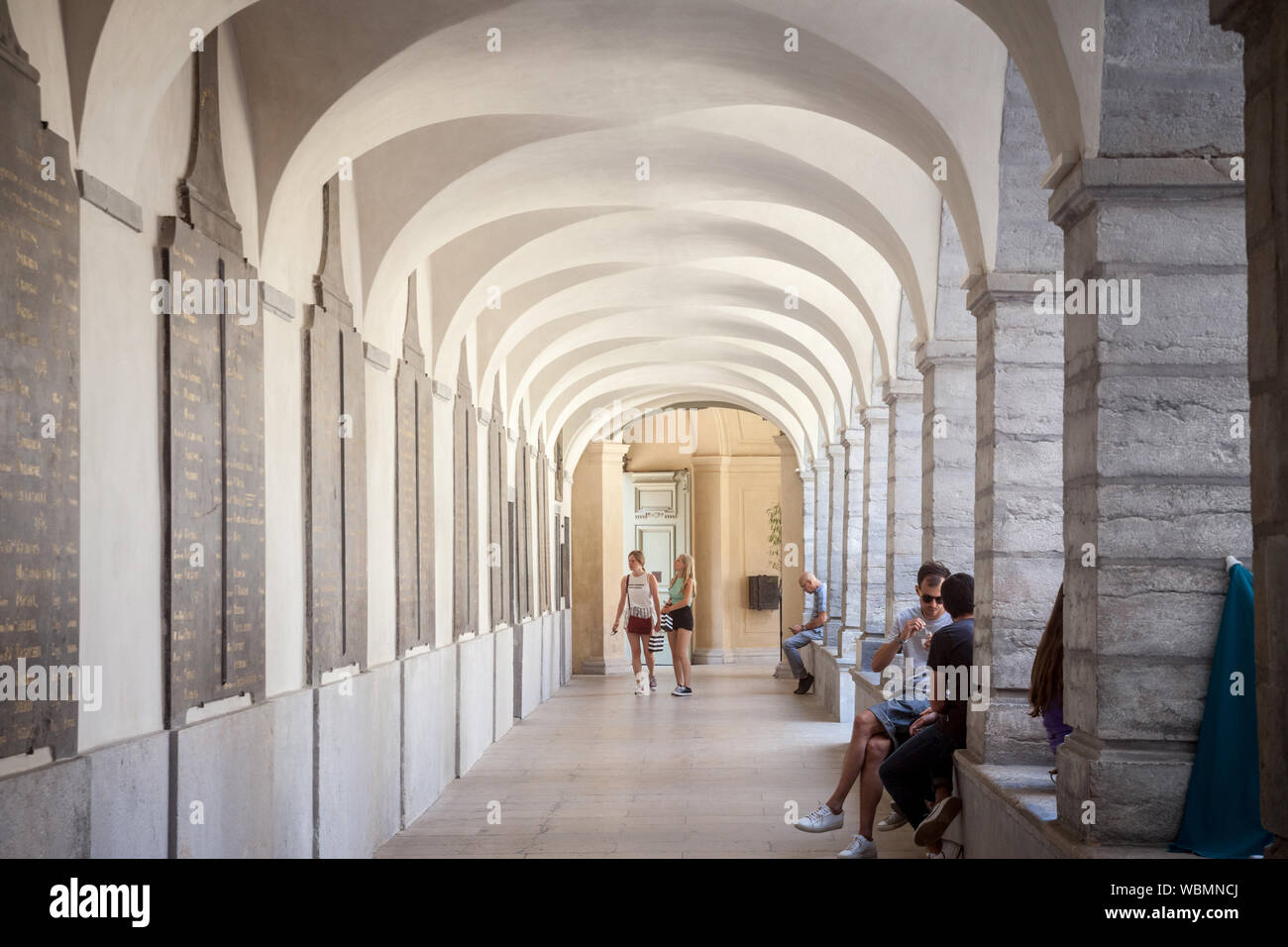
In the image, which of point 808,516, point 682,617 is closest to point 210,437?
point 682,617

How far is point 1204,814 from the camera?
4.00 m

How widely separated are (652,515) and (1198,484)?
22531mm

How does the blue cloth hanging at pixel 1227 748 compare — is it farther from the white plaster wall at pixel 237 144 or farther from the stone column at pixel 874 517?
the stone column at pixel 874 517

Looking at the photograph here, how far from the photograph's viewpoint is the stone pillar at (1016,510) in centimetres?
589

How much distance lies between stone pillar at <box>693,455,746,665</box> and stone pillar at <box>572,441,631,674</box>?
11.2 feet

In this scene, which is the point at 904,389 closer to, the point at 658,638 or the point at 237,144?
the point at 237,144

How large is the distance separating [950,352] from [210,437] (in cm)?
445

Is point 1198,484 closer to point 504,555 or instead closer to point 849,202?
point 849,202

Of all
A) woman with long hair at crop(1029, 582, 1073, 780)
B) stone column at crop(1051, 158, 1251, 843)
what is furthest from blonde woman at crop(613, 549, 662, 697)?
stone column at crop(1051, 158, 1251, 843)

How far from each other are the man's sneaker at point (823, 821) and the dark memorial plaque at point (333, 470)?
258cm

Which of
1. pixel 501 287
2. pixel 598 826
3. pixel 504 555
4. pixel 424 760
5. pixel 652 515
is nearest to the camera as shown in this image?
pixel 598 826

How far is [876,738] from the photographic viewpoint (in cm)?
700

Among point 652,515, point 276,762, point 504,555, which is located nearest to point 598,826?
point 276,762

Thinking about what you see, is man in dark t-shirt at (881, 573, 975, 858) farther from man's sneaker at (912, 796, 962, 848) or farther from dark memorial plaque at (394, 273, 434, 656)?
dark memorial plaque at (394, 273, 434, 656)
